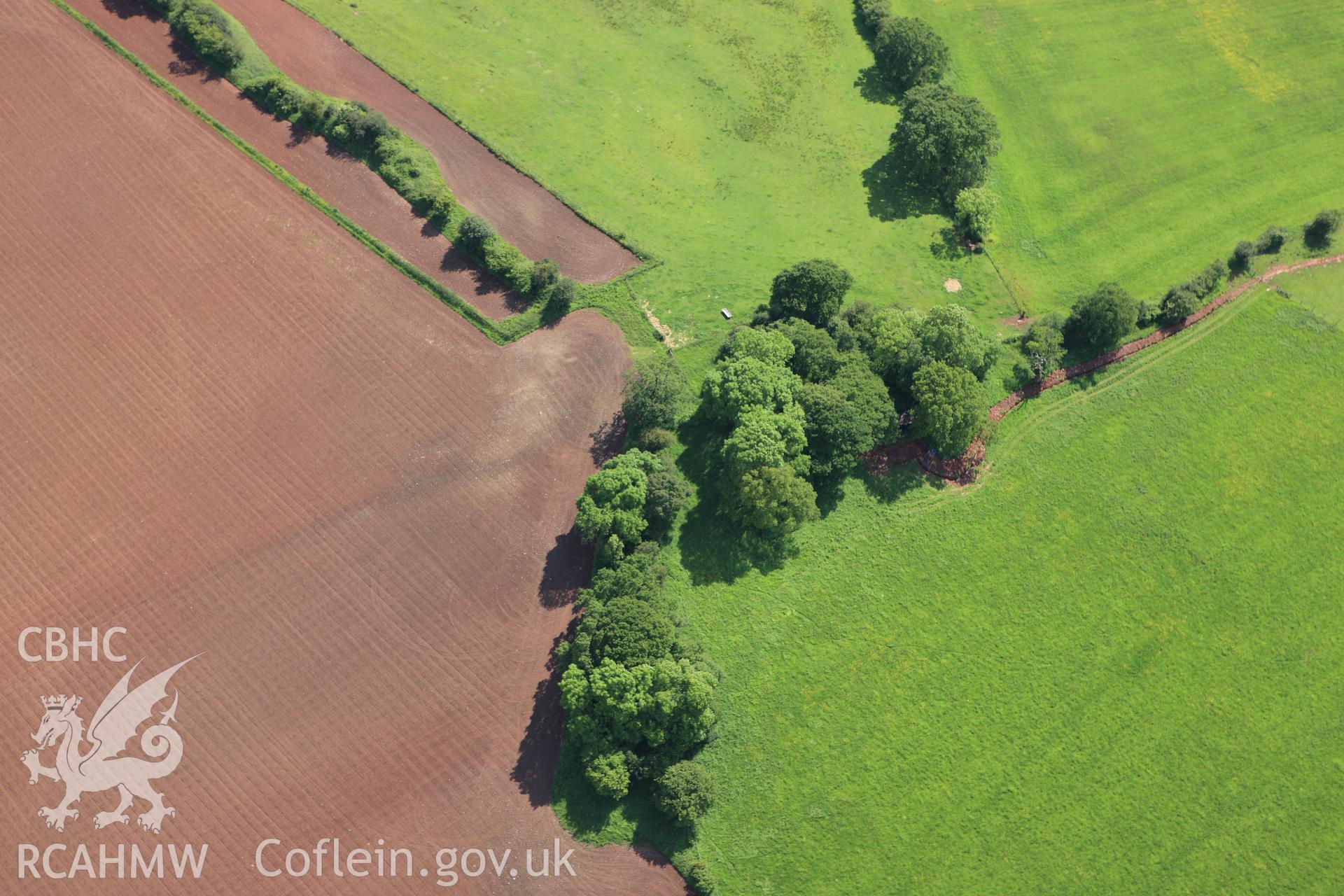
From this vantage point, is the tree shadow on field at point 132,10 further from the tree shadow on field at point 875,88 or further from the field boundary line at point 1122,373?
the field boundary line at point 1122,373

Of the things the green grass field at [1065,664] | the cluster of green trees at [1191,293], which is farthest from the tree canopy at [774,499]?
the cluster of green trees at [1191,293]

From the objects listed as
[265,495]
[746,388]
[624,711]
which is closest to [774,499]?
[746,388]

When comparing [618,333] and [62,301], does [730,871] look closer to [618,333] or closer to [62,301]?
[618,333]

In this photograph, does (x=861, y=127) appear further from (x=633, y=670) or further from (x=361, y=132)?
(x=633, y=670)

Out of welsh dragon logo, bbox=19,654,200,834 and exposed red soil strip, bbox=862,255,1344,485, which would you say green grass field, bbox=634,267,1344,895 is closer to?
exposed red soil strip, bbox=862,255,1344,485

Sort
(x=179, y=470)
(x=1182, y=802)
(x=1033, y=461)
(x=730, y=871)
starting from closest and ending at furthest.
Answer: (x=730, y=871)
(x=1182, y=802)
(x=179, y=470)
(x=1033, y=461)

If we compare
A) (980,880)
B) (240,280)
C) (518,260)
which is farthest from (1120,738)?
(240,280)
